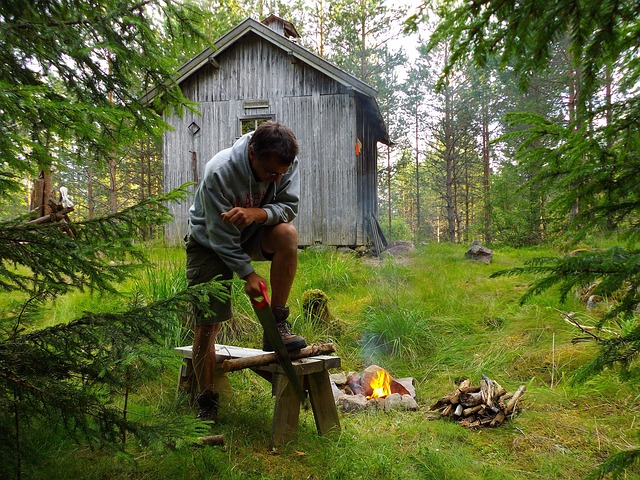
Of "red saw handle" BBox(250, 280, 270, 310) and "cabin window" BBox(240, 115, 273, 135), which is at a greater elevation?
"cabin window" BBox(240, 115, 273, 135)

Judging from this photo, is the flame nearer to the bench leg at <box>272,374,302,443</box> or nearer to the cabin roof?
the bench leg at <box>272,374,302,443</box>

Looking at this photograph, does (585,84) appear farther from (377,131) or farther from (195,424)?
(377,131)

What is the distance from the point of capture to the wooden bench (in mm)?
2555

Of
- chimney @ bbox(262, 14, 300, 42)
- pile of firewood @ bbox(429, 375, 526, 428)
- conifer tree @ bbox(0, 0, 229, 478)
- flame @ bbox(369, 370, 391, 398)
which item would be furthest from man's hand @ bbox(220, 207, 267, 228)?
chimney @ bbox(262, 14, 300, 42)

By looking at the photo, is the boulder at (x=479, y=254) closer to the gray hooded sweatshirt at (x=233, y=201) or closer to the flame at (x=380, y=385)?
the flame at (x=380, y=385)

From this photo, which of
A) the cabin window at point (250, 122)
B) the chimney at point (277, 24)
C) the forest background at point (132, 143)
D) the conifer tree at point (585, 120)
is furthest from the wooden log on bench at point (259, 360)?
the chimney at point (277, 24)

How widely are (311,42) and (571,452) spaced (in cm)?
2055

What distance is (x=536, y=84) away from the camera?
15.2 metres

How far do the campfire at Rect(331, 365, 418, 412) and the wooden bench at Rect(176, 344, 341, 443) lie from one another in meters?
0.61

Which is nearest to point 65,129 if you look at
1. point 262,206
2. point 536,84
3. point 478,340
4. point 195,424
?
point 262,206

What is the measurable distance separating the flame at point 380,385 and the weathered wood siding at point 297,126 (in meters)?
6.62

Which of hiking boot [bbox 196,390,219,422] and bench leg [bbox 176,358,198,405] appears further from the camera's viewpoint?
bench leg [bbox 176,358,198,405]

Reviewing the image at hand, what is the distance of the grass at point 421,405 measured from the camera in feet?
7.27

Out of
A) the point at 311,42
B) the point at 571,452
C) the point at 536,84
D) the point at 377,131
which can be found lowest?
the point at 571,452
